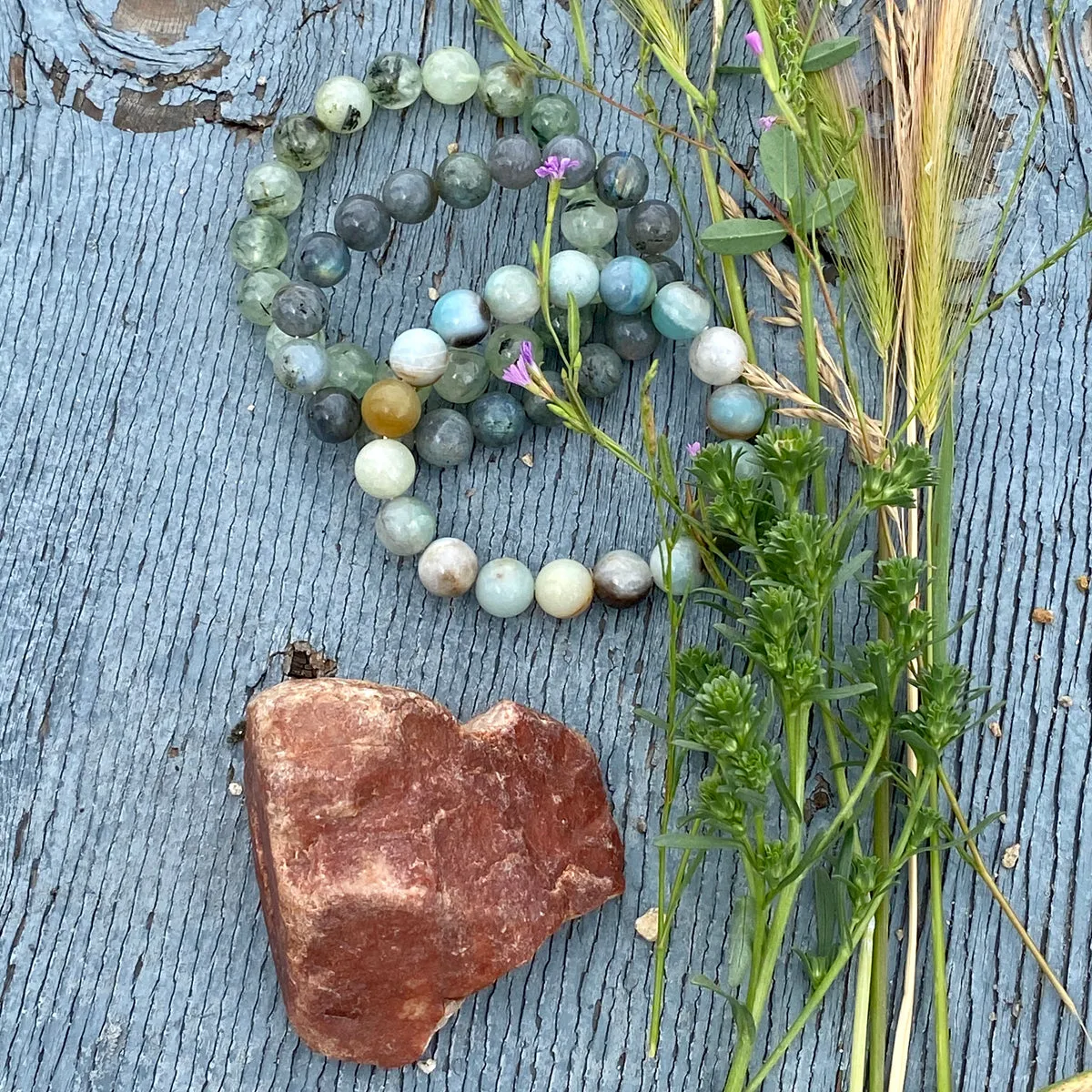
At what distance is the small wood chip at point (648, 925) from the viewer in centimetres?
108

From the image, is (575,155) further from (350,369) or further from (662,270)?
(350,369)

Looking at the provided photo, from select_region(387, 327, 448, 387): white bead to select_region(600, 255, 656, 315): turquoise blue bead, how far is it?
17cm

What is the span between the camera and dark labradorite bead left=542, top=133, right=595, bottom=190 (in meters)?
1.09

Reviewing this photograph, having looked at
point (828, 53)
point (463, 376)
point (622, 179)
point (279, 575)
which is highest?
point (828, 53)

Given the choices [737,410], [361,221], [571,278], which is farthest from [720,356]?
[361,221]

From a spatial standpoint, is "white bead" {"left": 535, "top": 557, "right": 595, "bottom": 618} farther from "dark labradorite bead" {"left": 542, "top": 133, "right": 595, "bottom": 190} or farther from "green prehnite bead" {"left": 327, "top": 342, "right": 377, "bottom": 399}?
"dark labradorite bead" {"left": 542, "top": 133, "right": 595, "bottom": 190}

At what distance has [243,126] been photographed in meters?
1.20

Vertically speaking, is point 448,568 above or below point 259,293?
below

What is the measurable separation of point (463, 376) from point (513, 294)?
95 mm

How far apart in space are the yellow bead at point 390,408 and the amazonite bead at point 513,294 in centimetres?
12

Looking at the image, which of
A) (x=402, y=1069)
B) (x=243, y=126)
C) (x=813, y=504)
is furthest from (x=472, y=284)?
(x=402, y=1069)

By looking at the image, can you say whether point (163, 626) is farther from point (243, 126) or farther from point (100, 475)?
point (243, 126)

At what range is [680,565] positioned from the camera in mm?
1078

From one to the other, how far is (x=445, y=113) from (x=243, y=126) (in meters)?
0.22
